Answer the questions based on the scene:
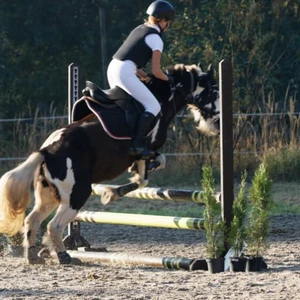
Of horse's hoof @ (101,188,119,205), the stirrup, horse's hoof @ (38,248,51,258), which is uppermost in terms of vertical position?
the stirrup

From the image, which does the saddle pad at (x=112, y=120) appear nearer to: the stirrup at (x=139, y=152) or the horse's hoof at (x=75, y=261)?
the stirrup at (x=139, y=152)

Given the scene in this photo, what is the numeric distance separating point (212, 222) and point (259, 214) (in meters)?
0.36

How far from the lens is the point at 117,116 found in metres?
8.23

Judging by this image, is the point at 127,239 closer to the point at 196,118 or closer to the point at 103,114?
the point at 196,118

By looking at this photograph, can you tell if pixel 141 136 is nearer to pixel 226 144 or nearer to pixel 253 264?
pixel 226 144

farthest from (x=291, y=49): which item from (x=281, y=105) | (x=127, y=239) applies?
(x=127, y=239)

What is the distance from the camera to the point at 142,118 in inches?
324

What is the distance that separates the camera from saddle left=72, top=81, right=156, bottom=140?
8172 millimetres

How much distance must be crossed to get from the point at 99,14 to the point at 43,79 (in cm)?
188

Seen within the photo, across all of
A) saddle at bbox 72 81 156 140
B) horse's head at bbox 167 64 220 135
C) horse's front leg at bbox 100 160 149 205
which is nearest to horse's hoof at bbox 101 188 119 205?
horse's front leg at bbox 100 160 149 205

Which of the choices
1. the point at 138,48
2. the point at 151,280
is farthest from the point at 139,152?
the point at 151,280

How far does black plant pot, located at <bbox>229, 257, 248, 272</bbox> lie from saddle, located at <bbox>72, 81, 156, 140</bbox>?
156cm

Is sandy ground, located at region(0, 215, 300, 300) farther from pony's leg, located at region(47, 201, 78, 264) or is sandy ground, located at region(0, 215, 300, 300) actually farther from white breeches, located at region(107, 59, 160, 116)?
white breeches, located at region(107, 59, 160, 116)

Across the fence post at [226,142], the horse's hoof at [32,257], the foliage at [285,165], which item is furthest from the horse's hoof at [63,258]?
the foliage at [285,165]
